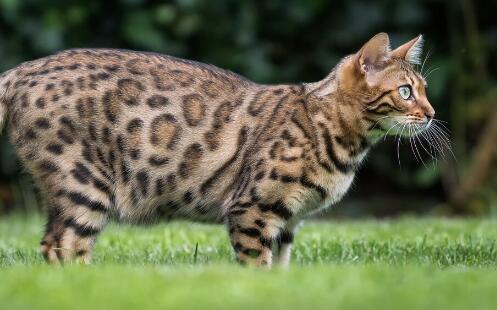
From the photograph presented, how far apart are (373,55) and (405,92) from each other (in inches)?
13.4

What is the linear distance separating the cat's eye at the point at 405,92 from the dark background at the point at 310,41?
20.7 feet

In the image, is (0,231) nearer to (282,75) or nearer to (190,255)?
(190,255)

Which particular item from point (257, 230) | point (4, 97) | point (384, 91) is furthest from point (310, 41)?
point (257, 230)

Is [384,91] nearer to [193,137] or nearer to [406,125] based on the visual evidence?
[406,125]

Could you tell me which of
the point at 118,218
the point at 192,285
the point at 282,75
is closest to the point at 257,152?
the point at 118,218

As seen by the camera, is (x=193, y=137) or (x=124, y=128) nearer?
(x=124, y=128)

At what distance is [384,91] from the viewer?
7.23 meters

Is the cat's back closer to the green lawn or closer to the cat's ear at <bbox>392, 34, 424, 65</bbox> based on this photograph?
the green lawn

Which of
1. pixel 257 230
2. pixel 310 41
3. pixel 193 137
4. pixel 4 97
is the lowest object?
pixel 257 230

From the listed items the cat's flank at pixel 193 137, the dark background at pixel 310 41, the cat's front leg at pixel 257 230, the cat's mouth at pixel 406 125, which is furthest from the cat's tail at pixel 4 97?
the dark background at pixel 310 41

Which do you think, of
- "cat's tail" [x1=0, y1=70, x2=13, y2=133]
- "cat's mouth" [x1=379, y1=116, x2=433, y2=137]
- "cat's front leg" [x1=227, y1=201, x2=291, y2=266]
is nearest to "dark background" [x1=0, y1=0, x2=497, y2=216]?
"cat's tail" [x1=0, y1=70, x2=13, y2=133]

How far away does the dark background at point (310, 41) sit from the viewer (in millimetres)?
13539

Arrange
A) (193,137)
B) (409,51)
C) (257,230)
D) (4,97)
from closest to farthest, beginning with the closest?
1. (257,230)
2. (4,97)
3. (193,137)
4. (409,51)

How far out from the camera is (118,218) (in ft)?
24.2
